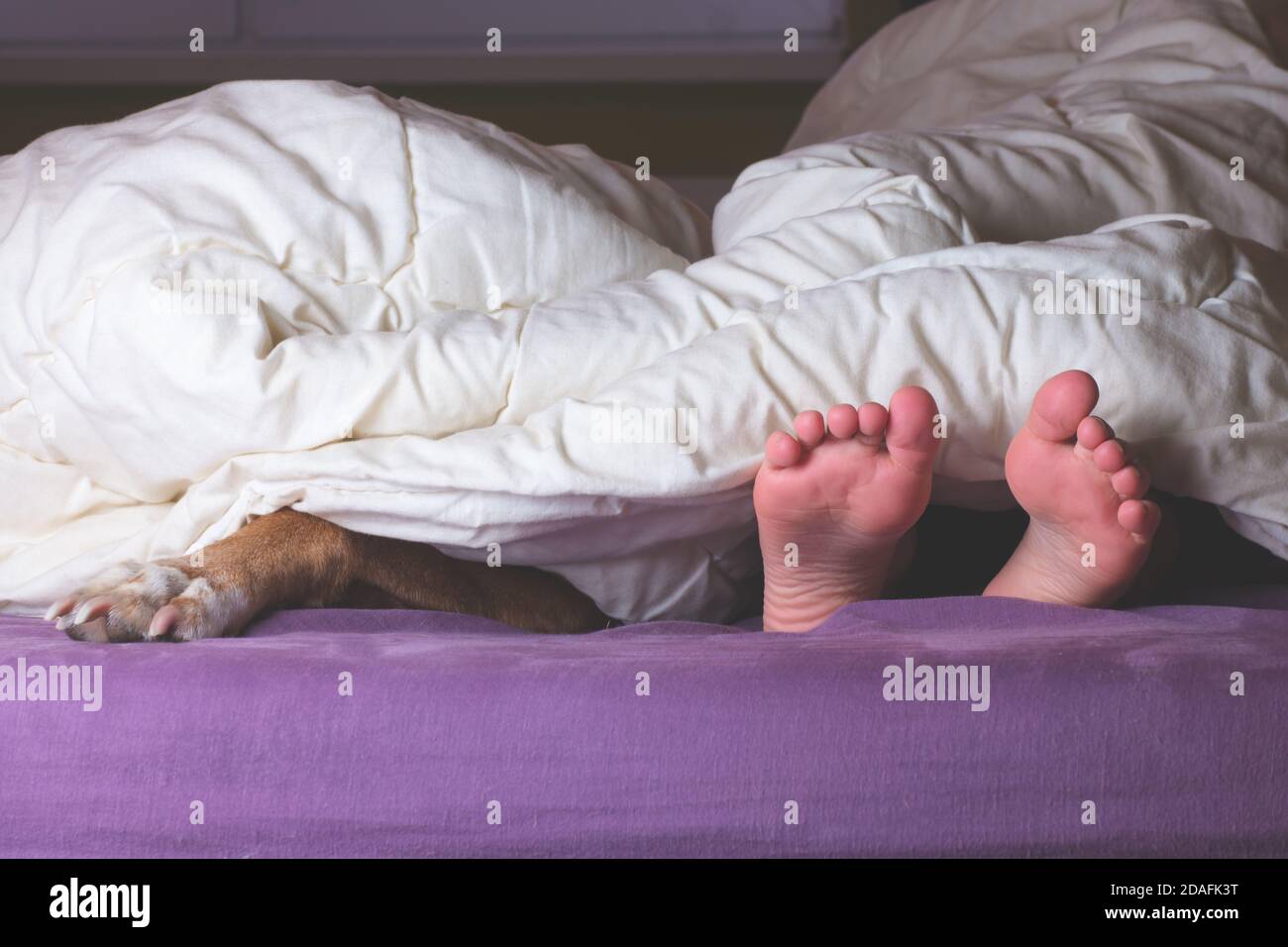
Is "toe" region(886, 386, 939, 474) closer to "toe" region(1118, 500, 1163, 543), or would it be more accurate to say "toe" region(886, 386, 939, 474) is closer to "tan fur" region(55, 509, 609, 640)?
"toe" region(1118, 500, 1163, 543)

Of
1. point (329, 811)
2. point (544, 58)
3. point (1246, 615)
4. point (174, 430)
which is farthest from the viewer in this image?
point (544, 58)

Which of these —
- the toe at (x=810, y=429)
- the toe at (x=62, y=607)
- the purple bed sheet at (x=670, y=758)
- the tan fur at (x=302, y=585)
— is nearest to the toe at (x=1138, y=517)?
the purple bed sheet at (x=670, y=758)

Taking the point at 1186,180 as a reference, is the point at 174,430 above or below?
below

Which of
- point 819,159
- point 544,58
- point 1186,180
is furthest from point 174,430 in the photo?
point 544,58

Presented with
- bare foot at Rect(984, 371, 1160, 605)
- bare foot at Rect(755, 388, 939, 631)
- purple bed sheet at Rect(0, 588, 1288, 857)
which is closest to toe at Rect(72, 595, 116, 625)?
purple bed sheet at Rect(0, 588, 1288, 857)

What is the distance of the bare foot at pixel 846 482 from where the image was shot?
0.93m

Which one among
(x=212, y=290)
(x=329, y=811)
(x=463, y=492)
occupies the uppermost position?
(x=212, y=290)

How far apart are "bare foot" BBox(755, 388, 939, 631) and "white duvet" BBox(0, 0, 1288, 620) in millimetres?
51

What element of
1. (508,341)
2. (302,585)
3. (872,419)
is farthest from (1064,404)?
(302,585)

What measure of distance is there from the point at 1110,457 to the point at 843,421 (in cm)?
19

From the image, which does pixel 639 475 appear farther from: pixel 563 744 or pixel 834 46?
pixel 834 46

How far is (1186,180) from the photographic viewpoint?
1.51m

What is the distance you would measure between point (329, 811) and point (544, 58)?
271cm

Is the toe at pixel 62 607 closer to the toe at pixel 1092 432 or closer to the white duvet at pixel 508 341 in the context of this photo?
the white duvet at pixel 508 341
